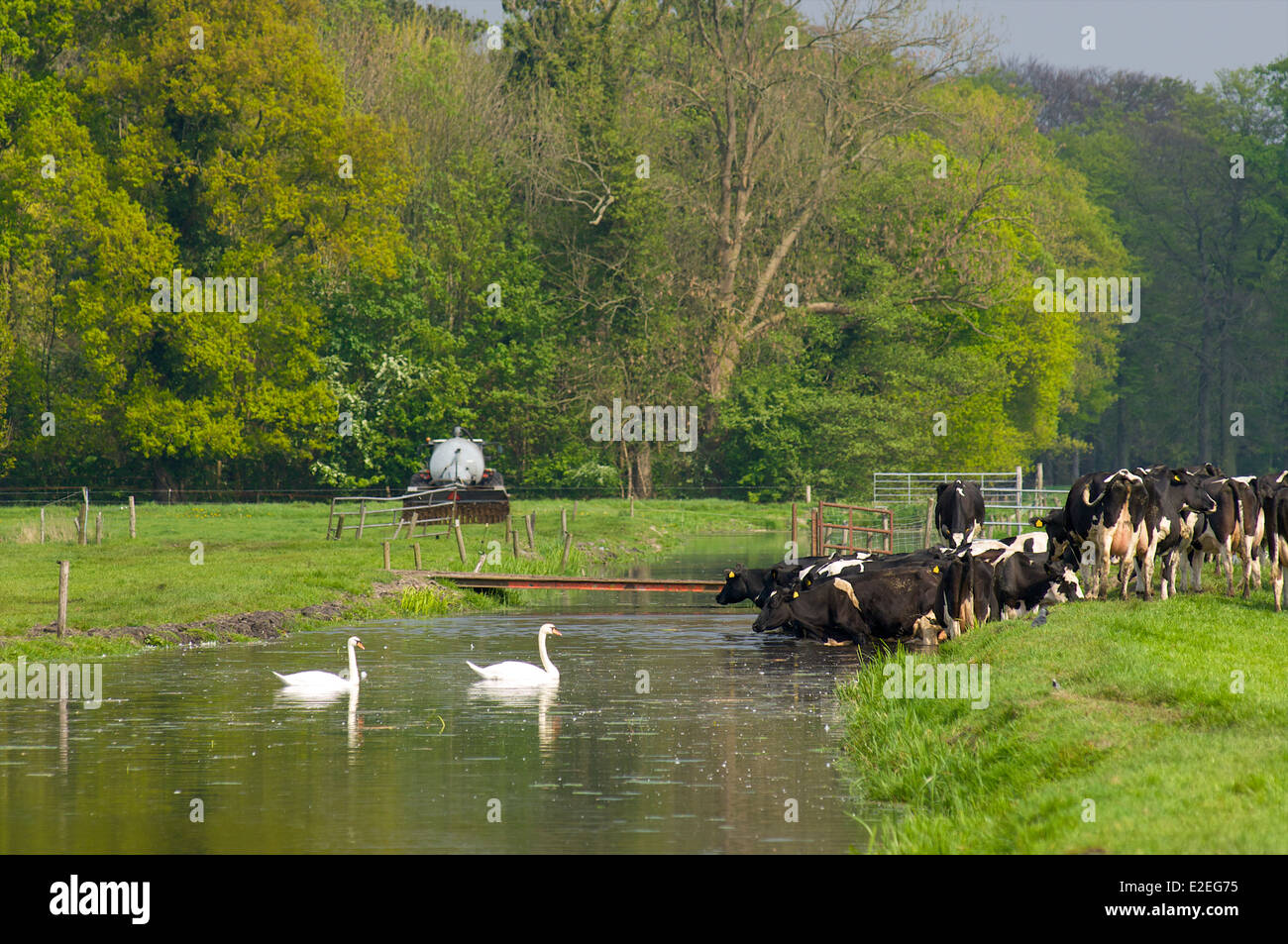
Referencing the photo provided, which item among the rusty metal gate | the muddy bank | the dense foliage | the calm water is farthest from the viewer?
the dense foliage

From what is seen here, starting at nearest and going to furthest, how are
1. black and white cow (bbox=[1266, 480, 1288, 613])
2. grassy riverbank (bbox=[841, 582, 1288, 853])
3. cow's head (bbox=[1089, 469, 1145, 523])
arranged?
1. grassy riverbank (bbox=[841, 582, 1288, 853])
2. black and white cow (bbox=[1266, 480, 1288, 613])
3. cow's head (bbox=[1089, 469, 1145, 523])

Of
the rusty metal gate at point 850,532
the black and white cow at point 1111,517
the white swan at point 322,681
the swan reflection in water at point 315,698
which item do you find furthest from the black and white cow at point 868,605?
the swan reflection in water at point 315,698

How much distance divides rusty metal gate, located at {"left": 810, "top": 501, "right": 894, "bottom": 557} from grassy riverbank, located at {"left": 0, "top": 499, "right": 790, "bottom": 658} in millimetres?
6294

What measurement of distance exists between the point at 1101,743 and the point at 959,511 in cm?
1897

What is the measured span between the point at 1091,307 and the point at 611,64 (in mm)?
33245

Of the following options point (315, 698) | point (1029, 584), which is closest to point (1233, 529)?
point (1029, 584)

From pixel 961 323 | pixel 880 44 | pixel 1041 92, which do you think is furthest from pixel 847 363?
pixel 1041 92

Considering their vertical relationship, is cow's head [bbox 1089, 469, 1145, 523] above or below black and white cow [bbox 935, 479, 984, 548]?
above

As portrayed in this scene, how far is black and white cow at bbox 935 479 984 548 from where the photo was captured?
32.0 m

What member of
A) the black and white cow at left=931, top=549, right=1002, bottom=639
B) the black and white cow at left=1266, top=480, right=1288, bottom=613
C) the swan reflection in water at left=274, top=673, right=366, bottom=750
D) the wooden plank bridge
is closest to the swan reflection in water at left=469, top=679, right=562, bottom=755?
the swan reflection in water at left=274, top=673, right=366, bottom=750

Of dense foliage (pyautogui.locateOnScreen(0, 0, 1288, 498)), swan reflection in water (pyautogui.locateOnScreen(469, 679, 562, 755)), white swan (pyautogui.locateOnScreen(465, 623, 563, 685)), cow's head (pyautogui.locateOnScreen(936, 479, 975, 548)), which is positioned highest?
dense foliage (pyautogui.locateOnScreen(0, 0, 1288, 498))

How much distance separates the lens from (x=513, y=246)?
70000 mm

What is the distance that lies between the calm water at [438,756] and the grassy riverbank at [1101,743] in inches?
30.5

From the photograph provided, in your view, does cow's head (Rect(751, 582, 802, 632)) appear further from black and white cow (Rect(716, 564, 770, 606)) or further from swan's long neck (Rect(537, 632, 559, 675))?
swan's long neck (Rect(537, 632, 559, 675))
